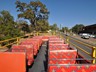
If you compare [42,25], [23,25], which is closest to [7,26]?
[23,25]

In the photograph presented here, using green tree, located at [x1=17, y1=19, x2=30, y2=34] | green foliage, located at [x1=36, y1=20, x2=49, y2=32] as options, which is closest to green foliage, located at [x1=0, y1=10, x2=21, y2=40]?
green tree, located at [x1=17, y1=19, x2=30, y2=34]

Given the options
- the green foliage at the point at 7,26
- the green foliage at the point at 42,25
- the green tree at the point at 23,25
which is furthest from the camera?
the green foliage at the point at 42,25

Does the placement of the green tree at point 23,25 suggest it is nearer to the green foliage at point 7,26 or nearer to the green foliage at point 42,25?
the green foliage at point 42,25

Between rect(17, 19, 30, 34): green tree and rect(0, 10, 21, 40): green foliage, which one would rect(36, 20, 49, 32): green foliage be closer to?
rect(17, 19, 30, 34): green tree

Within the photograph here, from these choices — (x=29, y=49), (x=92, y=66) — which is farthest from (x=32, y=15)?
(x=92, y=66)

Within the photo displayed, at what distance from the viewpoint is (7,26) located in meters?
37.4

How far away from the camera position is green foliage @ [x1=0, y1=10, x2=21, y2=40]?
114 ft

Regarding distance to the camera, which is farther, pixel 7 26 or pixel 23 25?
pixel 23 25

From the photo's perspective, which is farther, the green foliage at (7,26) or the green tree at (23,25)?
the green tree at (23,25)

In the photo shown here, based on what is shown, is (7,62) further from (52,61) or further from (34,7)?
(34,7)

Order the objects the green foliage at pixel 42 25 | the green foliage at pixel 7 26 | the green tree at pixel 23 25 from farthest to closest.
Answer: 1. the green foliage at pixel 42 25
2. the green tree at pixel 23 25
3. the green foliage at pixel 7 26

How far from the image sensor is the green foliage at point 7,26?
34750 mm

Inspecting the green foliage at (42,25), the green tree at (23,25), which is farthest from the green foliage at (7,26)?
the green foliage at (42,25)

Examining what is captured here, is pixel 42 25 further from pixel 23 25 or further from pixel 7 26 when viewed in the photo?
pixel 7 26
